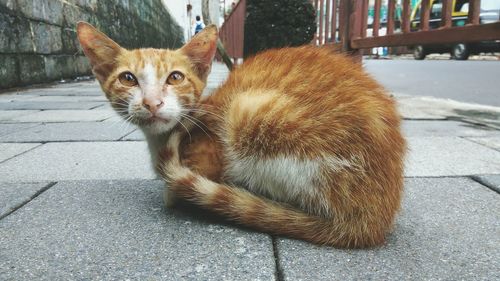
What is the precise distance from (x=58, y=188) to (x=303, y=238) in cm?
98

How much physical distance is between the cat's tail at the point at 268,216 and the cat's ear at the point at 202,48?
0.48 meters

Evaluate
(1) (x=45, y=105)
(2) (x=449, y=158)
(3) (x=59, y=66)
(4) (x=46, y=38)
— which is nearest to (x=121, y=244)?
(2) (x=449, y=158)

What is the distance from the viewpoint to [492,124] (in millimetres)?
2955

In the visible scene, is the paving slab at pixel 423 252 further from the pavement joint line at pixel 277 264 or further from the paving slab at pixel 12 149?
the paving slab at pixel 12 149

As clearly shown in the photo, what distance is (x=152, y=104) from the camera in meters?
1.22

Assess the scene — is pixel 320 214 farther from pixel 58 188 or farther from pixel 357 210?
pixel 58 188

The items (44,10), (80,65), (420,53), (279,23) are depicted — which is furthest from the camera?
(420,53)

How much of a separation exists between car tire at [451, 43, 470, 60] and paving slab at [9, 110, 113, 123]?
1137cm

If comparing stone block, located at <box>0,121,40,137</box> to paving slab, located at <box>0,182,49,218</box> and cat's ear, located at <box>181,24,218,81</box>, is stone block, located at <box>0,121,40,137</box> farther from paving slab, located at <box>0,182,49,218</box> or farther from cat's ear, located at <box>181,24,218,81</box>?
cat's ear, located at <box>181,24,218,81</box>

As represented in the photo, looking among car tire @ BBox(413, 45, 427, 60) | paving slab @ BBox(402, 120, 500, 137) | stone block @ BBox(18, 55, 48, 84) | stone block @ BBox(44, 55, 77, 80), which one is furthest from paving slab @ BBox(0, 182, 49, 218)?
car tire @ BBox(413, 45, 427, 60)

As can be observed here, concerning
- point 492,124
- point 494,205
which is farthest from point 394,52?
point 494,205

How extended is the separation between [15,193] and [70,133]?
1232 mm

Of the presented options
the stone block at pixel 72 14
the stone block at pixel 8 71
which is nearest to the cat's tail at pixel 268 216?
the stone block at pixel 8 71

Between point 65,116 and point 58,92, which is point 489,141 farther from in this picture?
point 58,92
